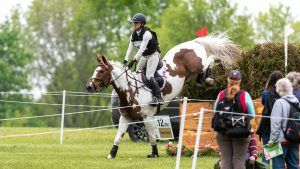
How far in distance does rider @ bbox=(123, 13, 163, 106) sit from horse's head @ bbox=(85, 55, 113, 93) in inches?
16.1

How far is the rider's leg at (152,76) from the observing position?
1697 centimetres

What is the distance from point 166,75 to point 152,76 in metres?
0.66

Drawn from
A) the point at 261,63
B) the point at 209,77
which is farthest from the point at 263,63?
the point at 209,77

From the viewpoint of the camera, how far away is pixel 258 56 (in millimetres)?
17297

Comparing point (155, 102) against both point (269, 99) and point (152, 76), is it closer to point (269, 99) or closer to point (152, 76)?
point (152, 76)

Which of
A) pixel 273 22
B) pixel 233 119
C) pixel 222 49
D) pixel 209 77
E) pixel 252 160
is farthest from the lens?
pixel 273 22

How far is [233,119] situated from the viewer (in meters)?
11.2

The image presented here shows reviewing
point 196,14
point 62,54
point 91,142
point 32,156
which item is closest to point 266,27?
point 196,14

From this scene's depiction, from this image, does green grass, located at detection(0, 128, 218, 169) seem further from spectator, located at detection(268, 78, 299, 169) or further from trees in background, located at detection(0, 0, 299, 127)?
trees in background, located at detection(0, 0, 299, 127)

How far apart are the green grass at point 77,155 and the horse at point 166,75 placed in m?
0.74

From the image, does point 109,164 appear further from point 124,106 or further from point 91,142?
point 91,142

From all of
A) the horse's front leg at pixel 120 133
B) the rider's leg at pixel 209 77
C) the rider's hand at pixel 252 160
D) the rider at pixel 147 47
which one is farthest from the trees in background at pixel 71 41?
the rider's hand at pixel 252 160

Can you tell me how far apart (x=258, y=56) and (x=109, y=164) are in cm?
447

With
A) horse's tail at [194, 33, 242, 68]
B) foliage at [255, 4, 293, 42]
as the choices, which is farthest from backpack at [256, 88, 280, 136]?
foliage at [255, 4, 293, 42]
